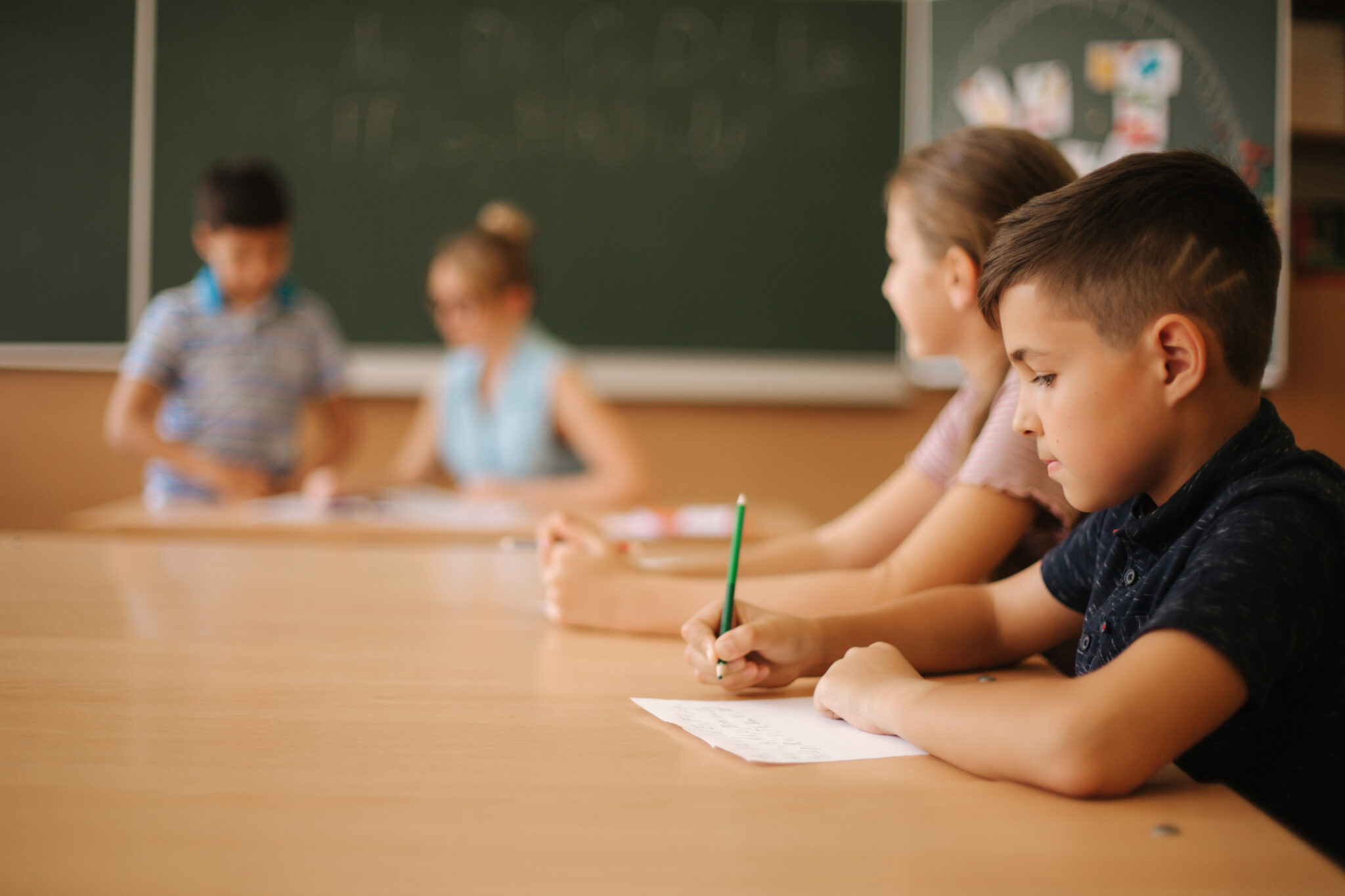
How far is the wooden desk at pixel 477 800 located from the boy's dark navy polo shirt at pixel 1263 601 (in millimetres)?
81

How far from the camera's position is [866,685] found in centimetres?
74

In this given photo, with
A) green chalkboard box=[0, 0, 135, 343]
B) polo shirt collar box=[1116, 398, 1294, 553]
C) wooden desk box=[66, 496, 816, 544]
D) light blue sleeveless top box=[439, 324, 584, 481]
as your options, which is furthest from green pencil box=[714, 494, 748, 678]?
green chalkboard box=[0, 0, 135, 343]

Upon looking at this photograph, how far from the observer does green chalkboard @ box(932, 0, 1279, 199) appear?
3072 millimetres

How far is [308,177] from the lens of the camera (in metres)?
3.18

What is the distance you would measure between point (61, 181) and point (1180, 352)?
10.5 feet

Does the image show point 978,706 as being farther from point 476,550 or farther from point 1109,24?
point 1109,24

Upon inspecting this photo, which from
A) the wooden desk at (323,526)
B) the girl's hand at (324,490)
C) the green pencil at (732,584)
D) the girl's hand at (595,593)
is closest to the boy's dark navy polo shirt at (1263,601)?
the green pencil at (732,584)

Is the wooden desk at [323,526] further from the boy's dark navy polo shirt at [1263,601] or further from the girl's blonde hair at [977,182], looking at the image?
the boy's dark navy polo shirt at [1263,601]

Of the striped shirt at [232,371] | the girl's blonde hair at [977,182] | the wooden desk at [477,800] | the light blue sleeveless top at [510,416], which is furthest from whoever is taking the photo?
the light blue sleeveless top at [510,416]

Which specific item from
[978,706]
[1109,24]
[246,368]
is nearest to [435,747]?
[978,706]

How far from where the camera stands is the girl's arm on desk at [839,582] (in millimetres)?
1062

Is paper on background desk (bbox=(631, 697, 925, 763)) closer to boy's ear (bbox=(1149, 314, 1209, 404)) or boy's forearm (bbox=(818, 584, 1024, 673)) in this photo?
boy's forearm (bbox=(818, 584, 1024, 673))

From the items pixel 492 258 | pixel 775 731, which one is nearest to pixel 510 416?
pixel 492 258

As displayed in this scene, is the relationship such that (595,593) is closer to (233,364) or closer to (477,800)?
(477,800)
